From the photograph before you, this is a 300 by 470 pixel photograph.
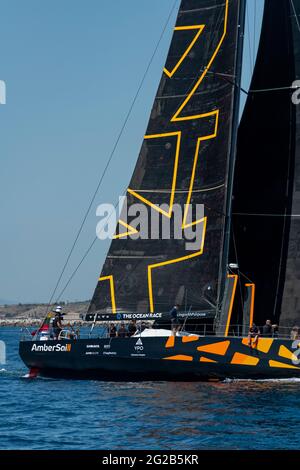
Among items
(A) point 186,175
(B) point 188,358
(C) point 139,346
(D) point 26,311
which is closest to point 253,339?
(B) point 188,358

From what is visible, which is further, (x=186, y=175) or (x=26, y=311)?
(x=26, y=311)

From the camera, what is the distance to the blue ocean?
1858 cm

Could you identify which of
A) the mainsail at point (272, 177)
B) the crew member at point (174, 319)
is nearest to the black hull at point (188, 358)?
the crew member at point (174, 319)

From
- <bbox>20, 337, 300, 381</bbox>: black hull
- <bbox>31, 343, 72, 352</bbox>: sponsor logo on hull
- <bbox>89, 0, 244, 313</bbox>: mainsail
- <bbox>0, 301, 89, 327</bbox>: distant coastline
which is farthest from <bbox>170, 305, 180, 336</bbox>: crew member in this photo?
<bbox>0, 301, 89, 327</bbox>: distant coastline

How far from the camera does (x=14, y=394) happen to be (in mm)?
26859

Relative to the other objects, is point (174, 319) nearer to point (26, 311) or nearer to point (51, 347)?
point (51, 347)

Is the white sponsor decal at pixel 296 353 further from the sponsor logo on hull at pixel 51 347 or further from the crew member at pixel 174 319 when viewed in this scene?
the sponsor logo on hull at pixel 51 347

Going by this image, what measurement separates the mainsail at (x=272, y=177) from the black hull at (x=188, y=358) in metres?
2.61

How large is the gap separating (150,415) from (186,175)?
10.6 meters

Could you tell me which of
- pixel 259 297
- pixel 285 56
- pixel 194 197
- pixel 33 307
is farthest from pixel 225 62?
pixel 33 307

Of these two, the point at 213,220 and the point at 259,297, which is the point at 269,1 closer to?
the point at 213,220

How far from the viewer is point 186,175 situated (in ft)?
99.0

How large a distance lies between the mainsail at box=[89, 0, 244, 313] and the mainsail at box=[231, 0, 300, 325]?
1.60 metres
